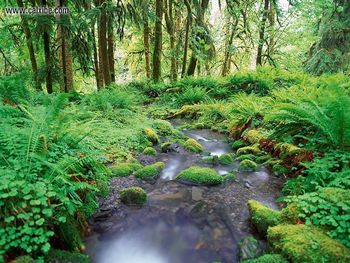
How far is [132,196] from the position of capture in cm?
366

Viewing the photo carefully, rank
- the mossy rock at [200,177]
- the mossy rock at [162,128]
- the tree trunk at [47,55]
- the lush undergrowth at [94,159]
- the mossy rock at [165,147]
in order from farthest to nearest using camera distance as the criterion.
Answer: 1. the tree trunk at [47,55]
2. the mossy rock at [162,128]
3. the mossy rock at [165,147]
4. the mossy rock at [200,177]
5. the lush undergrowth at [94,159]

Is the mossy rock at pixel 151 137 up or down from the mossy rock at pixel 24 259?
up

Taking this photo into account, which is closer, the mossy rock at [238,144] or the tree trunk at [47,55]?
the mossy rock at [238,144]

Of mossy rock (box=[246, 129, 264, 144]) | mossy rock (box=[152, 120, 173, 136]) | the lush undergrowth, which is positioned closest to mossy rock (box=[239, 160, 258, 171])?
the lush undergrowth

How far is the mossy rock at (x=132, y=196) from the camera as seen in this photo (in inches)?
143

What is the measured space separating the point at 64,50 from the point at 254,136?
558 cm

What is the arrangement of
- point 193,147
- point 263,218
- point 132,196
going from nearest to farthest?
point 263,218 → point 132,196 → point 193,147

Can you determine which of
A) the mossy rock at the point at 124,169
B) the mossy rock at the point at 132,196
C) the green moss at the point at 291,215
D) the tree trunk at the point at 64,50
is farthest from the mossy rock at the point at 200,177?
the tree trunk at the point at 64,50

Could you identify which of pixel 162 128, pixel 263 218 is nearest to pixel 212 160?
pixel 263 218

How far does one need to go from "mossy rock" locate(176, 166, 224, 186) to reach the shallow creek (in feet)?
0.39

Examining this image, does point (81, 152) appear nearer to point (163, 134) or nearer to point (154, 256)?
point (154, 256)

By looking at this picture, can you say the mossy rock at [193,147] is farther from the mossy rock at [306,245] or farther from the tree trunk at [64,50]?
the tree trunk at [64,50]

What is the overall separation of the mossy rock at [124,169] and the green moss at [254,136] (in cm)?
269

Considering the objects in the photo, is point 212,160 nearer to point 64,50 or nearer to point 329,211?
point 329,211
